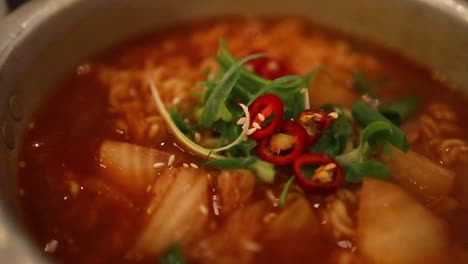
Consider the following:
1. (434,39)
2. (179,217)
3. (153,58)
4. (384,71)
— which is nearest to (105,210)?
(179,217)

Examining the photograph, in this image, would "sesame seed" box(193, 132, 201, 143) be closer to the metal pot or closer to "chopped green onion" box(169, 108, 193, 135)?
"chopped green onion" box(169, 108, 193, 135)

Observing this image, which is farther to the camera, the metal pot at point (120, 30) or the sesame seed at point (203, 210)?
the metal pot at point (120, 30)

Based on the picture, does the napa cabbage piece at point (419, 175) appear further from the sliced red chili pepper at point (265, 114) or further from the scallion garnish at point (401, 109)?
the sliced red chili pepper at point (265, 114)

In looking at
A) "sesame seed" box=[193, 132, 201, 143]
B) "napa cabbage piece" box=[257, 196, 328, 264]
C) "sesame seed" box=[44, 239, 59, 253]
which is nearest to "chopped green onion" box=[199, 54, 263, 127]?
"sesame seed" box=[193, 132, 201, 143]

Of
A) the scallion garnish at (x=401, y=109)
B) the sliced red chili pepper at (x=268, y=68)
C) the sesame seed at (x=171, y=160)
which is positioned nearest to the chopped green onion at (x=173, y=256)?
the sesame seed at (x=171, y=160)

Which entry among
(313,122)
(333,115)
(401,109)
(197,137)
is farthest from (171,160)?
(401,109)

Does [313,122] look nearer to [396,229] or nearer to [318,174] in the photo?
[318,174]
